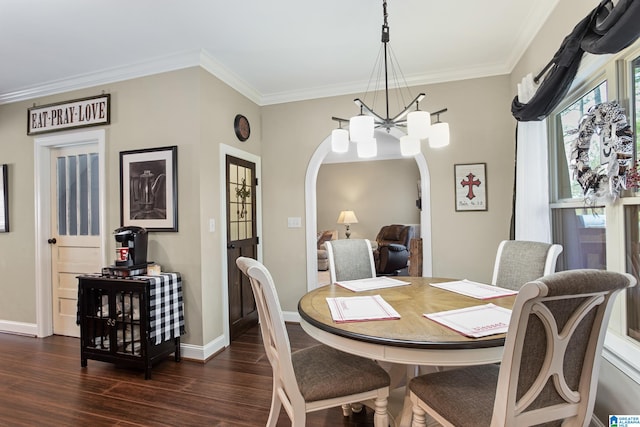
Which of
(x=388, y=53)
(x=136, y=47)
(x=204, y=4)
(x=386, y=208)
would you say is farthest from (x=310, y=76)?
(x=386, y=208)

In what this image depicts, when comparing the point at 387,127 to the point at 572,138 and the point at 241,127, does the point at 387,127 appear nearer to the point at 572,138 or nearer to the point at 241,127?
the point at 572,138

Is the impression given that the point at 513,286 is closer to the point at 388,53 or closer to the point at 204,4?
the point at 388,53

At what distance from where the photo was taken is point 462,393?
1.24m

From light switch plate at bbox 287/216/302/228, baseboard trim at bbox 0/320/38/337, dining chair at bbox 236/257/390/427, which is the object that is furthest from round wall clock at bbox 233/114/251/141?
baseboard trim at bbox 0/320/38/337

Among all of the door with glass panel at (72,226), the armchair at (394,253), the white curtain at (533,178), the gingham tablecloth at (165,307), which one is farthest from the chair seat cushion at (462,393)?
the armchair at (394,253)

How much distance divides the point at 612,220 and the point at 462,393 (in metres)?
1.19

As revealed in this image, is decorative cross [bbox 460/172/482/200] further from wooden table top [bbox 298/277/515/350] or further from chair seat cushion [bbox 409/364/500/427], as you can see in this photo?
chair seat cushion [bbox 409/364/500/427]

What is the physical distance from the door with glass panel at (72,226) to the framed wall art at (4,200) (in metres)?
0.56

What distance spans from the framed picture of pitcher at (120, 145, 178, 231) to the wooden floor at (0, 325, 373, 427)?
1190 millimetres

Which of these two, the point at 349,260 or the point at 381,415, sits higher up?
the point at 349,260

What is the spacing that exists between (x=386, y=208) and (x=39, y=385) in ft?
20.5

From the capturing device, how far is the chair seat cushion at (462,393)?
44.7 inches

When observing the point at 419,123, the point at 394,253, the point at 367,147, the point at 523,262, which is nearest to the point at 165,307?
the point at 367,147

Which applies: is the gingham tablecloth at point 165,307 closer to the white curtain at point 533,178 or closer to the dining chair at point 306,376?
the dining chair at point 306,376
